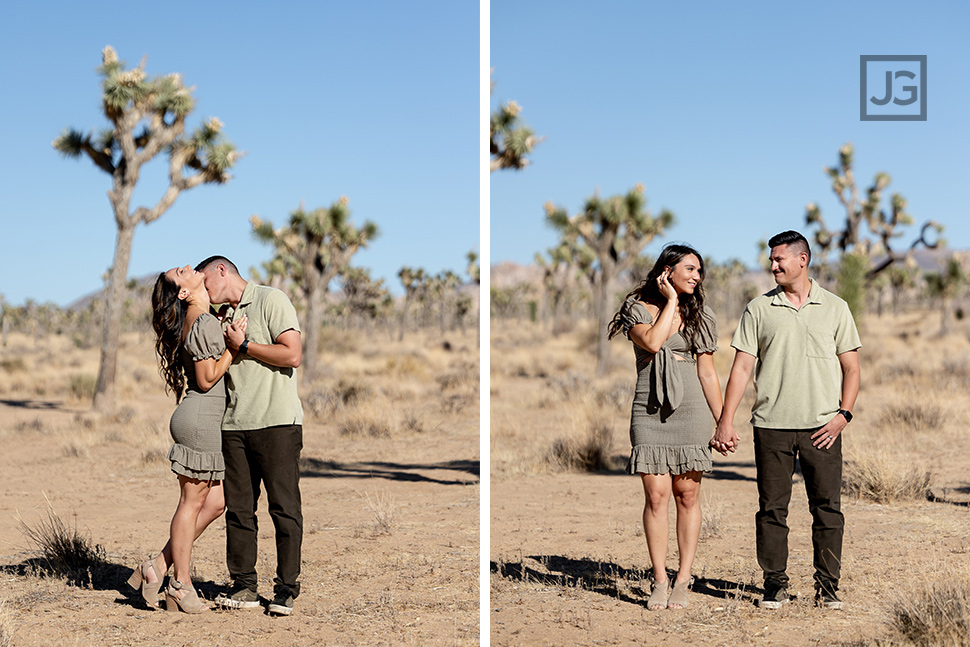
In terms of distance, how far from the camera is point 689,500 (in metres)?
4.72

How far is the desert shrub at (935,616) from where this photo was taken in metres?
3.91

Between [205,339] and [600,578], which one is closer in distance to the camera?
[205,339]

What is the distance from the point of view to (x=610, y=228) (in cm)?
2269

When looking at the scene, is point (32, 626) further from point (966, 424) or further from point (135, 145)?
point (135, 145)

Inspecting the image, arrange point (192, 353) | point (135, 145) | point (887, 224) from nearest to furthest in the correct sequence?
1. point (192, 353)
2. point (135, 145)
3. point (887, 224)

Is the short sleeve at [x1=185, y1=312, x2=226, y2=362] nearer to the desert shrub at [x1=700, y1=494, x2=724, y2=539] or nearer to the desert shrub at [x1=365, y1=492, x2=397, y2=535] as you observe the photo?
the desert shrub at [x1=365, y1=492, x2=397, y2=535]

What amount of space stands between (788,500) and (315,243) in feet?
64.4

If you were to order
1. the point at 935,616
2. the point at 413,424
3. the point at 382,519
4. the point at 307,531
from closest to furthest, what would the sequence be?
the point at 935,616 → the point at 382,519 → the point at 307,531 → the point at 413,424

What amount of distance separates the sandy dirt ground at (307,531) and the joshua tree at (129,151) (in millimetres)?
1701

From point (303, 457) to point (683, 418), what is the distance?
7.47m

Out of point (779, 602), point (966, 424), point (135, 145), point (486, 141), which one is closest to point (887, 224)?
point (966, 424)

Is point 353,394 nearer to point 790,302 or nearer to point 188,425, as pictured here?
point 188,425

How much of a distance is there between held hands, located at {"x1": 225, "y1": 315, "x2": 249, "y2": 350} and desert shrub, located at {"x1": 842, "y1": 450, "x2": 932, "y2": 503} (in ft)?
17.8

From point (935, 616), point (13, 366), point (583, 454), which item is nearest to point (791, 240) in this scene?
point (935, 616)
